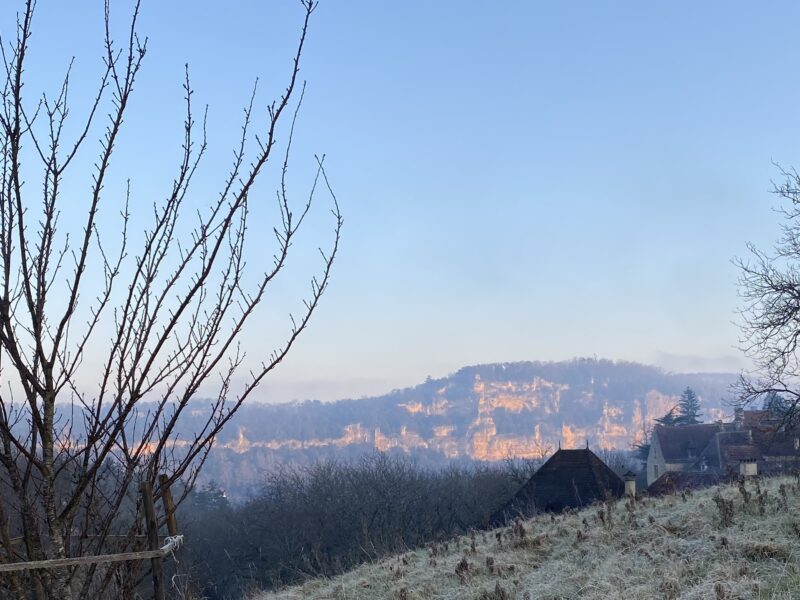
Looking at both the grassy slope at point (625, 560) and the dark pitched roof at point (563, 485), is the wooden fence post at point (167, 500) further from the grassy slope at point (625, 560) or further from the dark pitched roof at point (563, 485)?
the dark pitched roof at point (563, 485)

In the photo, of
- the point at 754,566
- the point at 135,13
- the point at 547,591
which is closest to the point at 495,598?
the point at 547,591

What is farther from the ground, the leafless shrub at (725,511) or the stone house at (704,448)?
the leafless shrub at (725,511)

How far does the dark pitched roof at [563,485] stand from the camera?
23578 millimetres

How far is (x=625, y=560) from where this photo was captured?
9.32m

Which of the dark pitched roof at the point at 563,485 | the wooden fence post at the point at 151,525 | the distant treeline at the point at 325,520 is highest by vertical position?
the wooden fence post at the point at 151,525

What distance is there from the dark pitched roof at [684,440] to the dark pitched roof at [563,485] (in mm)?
30812

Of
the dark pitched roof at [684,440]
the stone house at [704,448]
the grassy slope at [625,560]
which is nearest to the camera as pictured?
the grassy slope at [625,560]

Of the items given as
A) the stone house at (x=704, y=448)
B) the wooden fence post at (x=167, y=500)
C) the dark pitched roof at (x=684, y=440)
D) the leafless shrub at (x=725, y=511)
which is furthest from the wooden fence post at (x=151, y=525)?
the dark pitched roof at (x=684, y=440)

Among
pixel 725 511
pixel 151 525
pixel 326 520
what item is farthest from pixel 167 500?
pixel 326 520

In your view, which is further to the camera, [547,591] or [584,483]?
[584,483]

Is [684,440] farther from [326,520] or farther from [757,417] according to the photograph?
[326,520]

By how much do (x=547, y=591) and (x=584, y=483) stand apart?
1592 cm

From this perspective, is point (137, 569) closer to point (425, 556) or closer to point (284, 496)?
point (425, 556)

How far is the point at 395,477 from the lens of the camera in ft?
149
